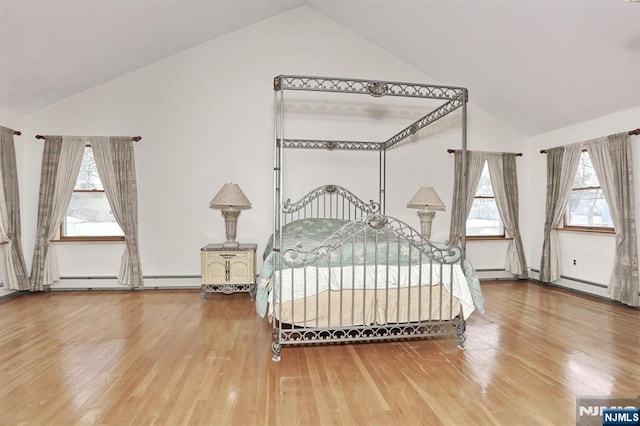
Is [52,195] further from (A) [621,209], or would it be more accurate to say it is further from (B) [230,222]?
(A) [621,209]

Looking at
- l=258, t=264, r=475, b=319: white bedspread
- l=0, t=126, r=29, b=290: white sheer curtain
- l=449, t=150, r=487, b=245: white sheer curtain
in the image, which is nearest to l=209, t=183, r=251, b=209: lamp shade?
l=258, t=264, r=475, b=319: white bedspread

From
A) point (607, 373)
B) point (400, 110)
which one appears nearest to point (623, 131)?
point (400, 110)

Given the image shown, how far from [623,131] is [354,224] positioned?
3803mm

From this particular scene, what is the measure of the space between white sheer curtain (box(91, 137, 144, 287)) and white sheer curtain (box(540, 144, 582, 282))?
594 centimetres

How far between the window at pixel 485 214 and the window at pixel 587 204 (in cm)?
93

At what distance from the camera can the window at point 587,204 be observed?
447cm

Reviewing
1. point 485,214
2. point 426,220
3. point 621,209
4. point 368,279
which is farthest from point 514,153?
point 368,279

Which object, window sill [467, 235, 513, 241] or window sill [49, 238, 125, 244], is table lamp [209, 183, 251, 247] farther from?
window sill [467, 235, 513, 241]

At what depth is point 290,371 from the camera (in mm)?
2381

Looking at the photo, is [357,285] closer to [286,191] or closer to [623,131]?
[286,191]

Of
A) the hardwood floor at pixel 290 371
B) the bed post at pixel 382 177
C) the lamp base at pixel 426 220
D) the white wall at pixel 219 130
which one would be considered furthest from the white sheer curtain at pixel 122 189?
the lamp base at pixel 426 220

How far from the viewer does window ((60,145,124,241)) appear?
15.5ft

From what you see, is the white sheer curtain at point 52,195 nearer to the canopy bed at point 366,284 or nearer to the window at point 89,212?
the window at point 89,212

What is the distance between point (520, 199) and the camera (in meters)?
5.57
